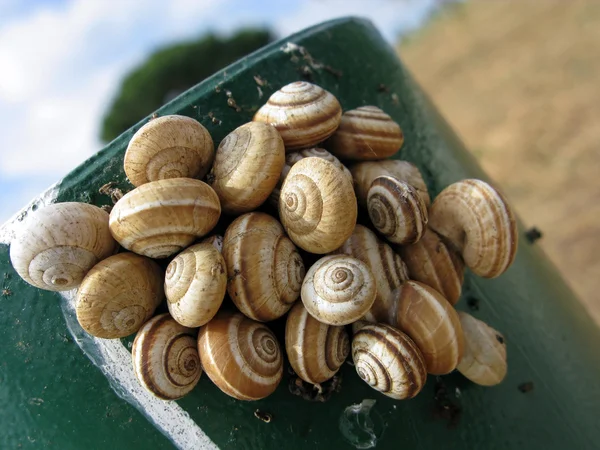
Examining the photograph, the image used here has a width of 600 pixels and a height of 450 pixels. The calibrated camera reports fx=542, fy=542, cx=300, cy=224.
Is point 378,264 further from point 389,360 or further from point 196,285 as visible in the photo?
point 196,285

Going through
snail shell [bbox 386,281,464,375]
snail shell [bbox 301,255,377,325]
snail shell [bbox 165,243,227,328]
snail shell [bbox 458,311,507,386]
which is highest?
snail shell [bbox 165,243,227,328]

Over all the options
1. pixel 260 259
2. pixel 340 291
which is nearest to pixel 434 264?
pixel 340 291

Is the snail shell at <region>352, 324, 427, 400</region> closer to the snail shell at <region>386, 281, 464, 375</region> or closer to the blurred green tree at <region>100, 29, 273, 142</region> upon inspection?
the snail shell at <region>386, 281, 464, 375</region>

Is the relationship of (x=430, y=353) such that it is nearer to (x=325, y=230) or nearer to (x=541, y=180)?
(x=325, y=230)

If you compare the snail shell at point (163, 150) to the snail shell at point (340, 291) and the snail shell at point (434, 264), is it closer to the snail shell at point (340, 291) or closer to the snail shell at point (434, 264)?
the snail shell at point (340, 291)

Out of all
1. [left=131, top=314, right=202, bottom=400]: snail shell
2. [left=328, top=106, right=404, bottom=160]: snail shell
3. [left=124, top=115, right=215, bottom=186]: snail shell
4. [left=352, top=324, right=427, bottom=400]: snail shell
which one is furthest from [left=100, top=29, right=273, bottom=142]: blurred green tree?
[left=352, top=324, right=427, bottom=400]: snail shell
